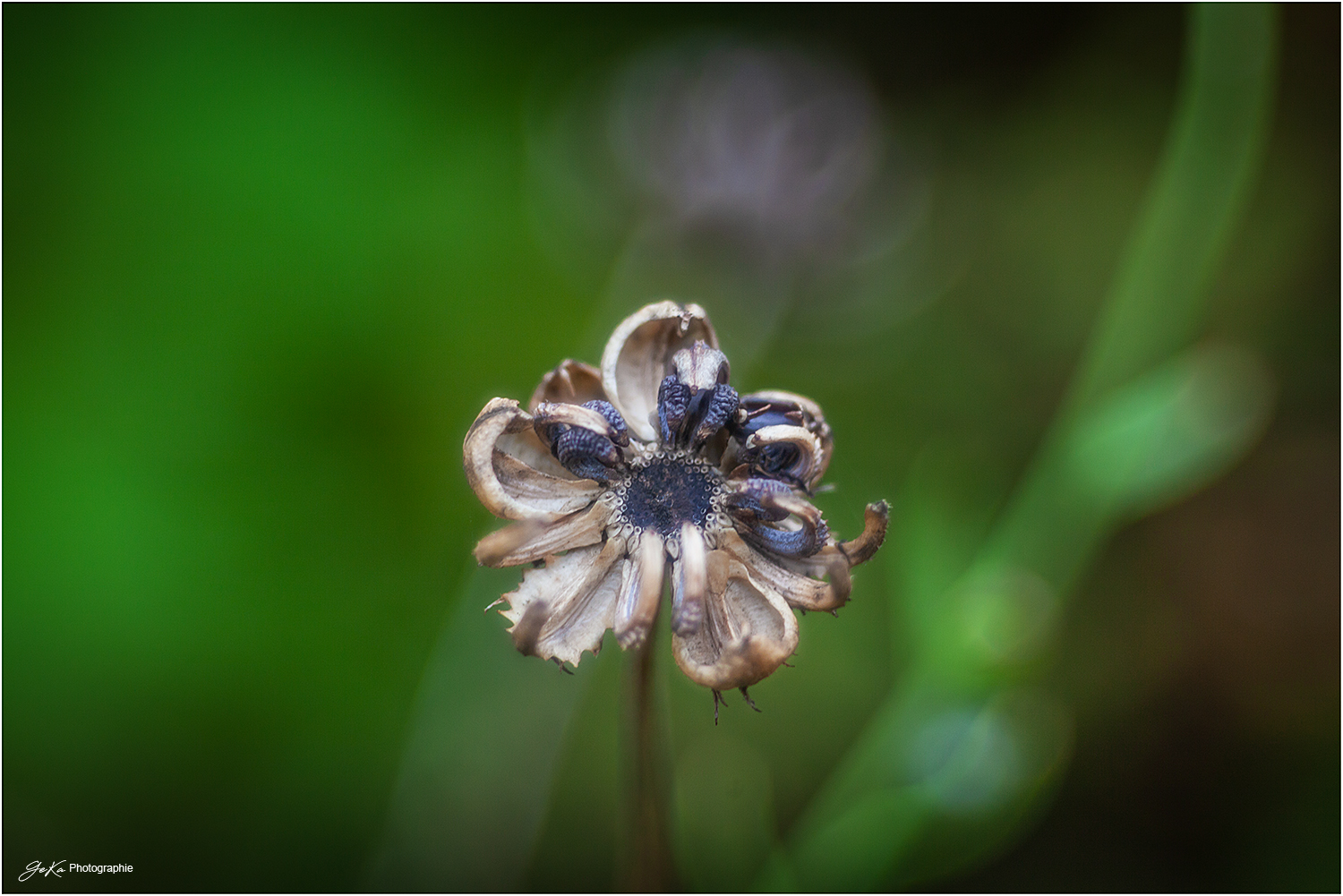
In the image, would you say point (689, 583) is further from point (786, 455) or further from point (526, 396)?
point (526, 396)

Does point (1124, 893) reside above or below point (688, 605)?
above

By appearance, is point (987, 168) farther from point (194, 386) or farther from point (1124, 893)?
point (194, 386)

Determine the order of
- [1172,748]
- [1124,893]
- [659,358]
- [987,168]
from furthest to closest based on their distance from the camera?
[987,168], [1172,748], [1124,893], [659,358]

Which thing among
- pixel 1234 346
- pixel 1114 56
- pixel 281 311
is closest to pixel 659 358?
pixel 281 311

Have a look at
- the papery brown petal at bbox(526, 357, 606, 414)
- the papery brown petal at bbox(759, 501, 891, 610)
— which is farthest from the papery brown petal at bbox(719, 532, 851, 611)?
the papery brown petal at bbox(526, 357, 606, 414)

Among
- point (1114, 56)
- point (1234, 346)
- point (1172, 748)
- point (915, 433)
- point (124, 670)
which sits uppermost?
point (1114, 56)

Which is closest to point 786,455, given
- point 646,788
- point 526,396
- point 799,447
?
point 799,447

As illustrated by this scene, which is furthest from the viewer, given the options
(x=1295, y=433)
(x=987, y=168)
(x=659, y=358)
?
(x=987, y=168)
